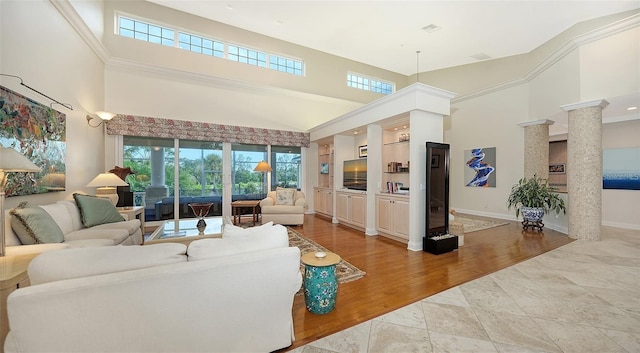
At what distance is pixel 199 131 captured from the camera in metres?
6.20

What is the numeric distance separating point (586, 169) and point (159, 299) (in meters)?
6.93

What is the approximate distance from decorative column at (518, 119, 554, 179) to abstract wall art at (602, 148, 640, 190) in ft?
4.15

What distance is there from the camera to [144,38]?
5.82m

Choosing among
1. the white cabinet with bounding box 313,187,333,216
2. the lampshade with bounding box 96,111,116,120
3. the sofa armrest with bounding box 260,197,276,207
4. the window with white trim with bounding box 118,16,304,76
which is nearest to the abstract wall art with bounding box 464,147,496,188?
the white cabinet with bounding box 313,187,333,216

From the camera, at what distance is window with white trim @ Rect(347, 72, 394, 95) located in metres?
8.51

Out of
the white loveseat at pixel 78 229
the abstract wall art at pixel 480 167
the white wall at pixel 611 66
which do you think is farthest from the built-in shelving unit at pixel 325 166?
the white wall at pixel 611 66

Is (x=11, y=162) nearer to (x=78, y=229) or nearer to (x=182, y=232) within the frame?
(x=78, y=229)

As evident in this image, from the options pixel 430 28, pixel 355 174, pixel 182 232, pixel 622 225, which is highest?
pixel 430 28

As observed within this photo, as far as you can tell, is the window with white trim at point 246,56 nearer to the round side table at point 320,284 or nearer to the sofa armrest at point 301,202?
the sofa armrest at point 301,202

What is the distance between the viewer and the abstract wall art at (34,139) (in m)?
2.56

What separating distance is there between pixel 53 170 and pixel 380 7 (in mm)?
6549

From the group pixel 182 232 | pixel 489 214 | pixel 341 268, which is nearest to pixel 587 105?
pixel 489 214

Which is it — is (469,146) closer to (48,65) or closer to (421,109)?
(421,109)

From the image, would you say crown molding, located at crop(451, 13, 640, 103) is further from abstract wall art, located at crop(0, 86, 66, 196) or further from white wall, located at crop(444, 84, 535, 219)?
abstract wall art, located at crop(0, 86, 66, 196)
